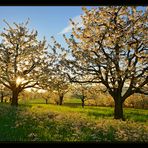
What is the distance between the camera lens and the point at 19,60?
2330cm

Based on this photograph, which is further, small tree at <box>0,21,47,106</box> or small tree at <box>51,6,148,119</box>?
small tree at <box>0,21,47,106</box>

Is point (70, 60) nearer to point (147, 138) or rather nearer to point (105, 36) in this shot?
point (105, 36)

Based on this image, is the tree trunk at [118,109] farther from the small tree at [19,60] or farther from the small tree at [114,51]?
the small tree at [19,60]

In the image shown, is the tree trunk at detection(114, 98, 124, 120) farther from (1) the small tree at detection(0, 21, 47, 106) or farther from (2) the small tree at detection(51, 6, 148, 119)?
(1) the small tree at detection(0, 21, 47, 106)

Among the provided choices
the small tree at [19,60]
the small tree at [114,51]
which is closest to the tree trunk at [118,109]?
the small tree at [114,51]

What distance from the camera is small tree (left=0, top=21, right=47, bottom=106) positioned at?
21500 mm

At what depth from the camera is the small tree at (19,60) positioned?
21.5 metres

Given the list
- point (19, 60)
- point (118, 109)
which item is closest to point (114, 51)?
point (118, 109)

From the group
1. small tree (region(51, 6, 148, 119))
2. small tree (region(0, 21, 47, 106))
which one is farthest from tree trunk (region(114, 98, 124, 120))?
small tree (region(0, 21, 47, 106))

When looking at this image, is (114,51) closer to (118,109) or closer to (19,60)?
(118,109)

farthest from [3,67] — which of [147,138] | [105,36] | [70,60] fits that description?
[147,138]

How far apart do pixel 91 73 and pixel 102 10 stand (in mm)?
3103

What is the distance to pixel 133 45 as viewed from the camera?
14867mm
